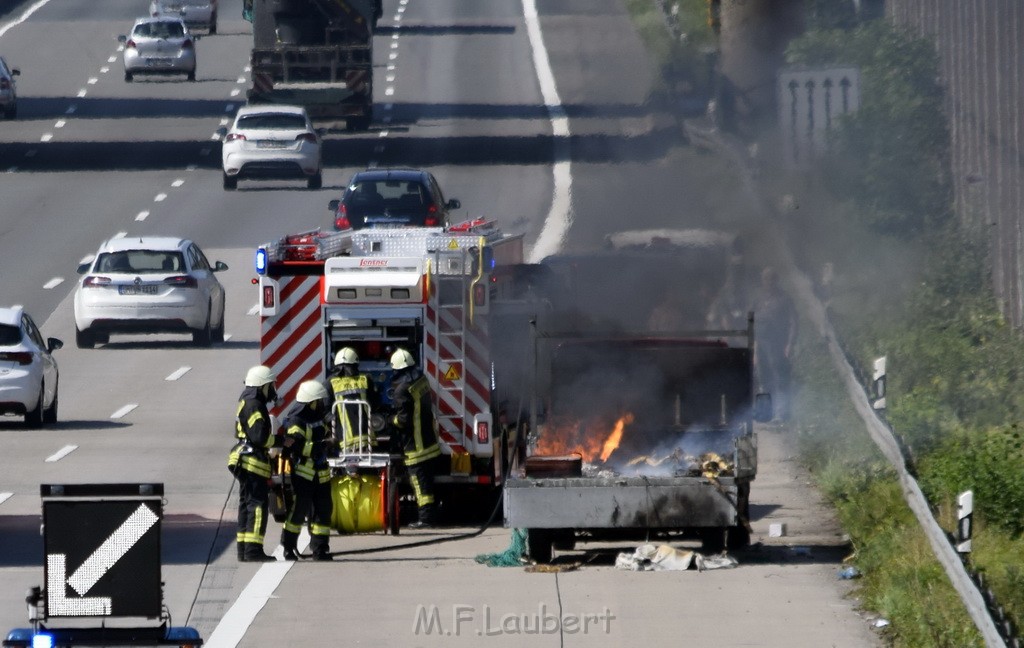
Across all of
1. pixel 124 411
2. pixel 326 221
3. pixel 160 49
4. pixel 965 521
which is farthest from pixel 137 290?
pixel 160 49

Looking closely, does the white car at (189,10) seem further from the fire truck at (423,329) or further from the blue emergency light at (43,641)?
the blue emergency light at (43,641)

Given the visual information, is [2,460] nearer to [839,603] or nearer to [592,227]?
[839,603]

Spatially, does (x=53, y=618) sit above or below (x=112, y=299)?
above

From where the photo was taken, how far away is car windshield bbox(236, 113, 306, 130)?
1766 inches

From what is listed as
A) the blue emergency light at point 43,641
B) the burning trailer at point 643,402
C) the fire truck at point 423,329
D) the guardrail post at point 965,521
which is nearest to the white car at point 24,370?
the fire truck at point 423,329

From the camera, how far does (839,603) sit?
45.1 ft

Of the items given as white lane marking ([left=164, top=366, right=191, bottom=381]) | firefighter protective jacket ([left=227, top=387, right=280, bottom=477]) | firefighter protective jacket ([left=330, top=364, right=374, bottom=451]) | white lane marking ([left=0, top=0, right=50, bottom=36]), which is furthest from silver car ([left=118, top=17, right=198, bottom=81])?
firefighter protective jacket ([left=227, top=387, right=280, bottom=477])

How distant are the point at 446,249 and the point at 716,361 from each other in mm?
2501

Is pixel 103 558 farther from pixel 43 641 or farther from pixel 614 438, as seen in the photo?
pixel 614 438

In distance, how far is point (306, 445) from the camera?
15594 mm

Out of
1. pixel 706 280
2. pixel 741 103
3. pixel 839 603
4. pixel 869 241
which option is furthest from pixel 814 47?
pixel 839 603

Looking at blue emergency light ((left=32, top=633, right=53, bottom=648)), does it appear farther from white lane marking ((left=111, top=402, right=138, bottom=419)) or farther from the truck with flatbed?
the truck with flatbed

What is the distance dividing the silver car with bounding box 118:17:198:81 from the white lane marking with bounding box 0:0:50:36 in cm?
1296

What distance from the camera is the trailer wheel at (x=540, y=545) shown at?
15.2 metres
